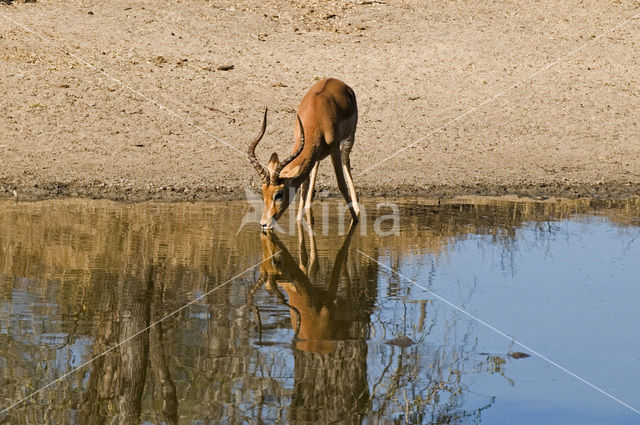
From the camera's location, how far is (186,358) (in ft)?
18.6

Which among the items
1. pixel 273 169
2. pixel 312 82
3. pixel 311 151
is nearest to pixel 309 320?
pixel 273 169

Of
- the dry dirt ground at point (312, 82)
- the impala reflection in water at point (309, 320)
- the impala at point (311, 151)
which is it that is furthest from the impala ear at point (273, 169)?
the dry dirt ground at point (312, 82)

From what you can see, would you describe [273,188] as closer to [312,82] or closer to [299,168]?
[299,168]

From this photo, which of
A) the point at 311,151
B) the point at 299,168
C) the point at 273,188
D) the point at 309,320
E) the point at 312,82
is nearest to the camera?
the point at 309,320

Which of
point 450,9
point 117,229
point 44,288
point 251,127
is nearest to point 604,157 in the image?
point 251,127

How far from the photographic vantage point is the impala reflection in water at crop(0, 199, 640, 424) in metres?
5.02

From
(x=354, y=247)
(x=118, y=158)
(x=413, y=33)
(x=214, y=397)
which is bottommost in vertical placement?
(x=214, y=397)

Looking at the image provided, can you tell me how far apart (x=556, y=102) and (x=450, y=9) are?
4.93 meters

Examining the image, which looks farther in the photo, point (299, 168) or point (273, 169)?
point (299, 168)

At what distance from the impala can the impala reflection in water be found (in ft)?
1.42

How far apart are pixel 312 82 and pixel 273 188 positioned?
25.8 ft

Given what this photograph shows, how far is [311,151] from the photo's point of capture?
10.6 metres

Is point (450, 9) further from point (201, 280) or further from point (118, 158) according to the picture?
point (201, 280)

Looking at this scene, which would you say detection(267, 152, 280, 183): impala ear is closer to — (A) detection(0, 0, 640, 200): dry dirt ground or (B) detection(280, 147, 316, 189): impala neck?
(B) detection(280, 147, 316, 189): impala neck
